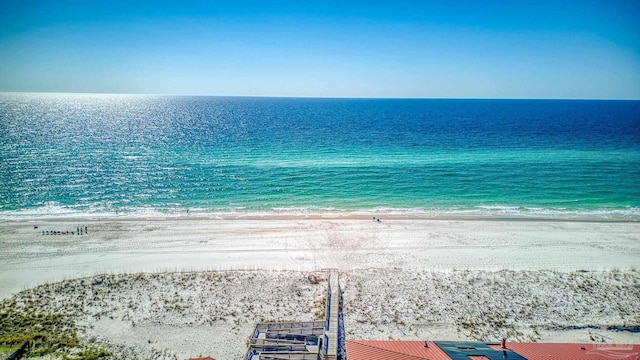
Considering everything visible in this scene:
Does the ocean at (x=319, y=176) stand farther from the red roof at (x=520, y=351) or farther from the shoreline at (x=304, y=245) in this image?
the red roof at (x=520, y=351)

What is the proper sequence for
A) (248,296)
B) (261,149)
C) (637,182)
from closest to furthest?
(248,296)
(637,182)
(261,149)

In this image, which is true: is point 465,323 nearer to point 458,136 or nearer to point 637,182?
point 637,182

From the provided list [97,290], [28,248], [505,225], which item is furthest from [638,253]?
[28,248]

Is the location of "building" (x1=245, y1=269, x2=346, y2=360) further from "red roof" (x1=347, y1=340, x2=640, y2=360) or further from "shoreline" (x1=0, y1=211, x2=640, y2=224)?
"shoreline" (x1=0, y1=211, x2=640, y2=224)

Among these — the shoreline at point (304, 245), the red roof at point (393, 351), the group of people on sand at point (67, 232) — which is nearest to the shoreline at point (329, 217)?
the shoreline at point (304, 245)

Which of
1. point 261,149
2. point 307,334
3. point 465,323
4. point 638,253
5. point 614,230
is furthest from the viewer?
point 261,149

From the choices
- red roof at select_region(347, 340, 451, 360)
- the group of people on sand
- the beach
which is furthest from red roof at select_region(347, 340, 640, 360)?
the group of people on sand

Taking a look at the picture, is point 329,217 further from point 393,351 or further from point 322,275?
point 393,351

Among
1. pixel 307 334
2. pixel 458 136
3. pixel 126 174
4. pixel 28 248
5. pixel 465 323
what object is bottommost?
pixel 465 323

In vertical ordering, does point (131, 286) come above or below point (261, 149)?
below
